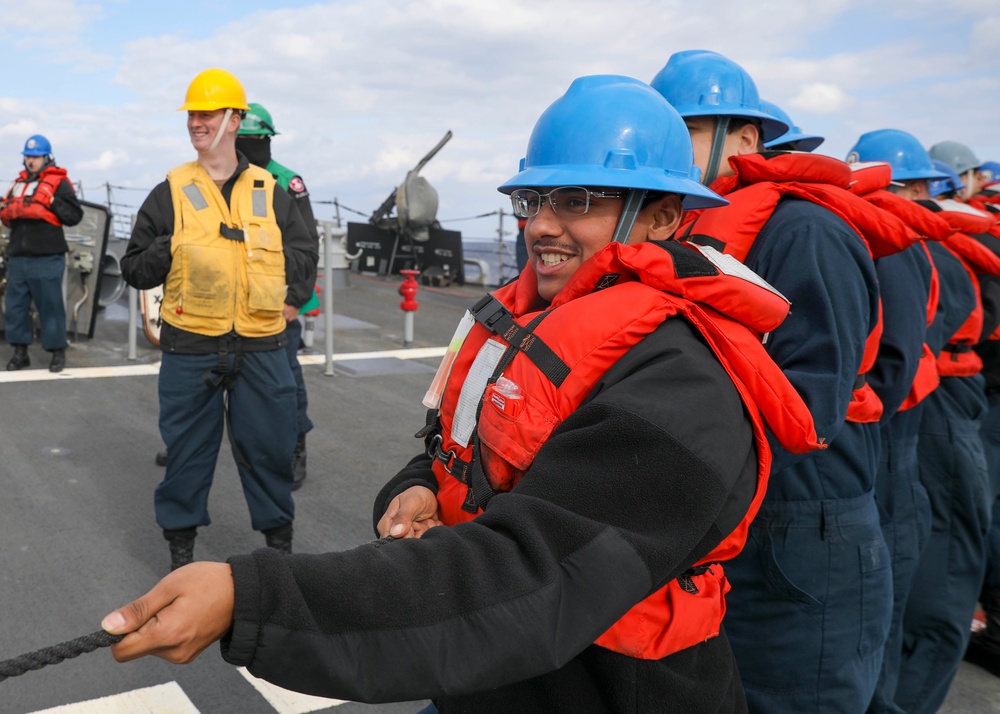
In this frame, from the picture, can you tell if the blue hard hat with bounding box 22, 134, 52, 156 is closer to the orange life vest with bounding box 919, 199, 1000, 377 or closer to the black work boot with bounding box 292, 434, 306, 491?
the black work boot with bounding box 292, 434, 306, 491

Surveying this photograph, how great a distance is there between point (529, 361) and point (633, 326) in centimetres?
19

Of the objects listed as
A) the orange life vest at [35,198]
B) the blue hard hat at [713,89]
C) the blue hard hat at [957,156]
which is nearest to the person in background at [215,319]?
the blue hard hat at [713,89]

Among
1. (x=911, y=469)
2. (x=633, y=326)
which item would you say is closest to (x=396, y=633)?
(x=633, y=326)

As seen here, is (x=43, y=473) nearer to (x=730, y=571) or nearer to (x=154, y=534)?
(x=154, y=534)

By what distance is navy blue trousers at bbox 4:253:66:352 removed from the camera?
28.1 ft

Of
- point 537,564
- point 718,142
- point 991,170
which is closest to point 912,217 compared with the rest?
point 718,142

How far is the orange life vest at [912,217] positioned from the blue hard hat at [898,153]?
1204 mm

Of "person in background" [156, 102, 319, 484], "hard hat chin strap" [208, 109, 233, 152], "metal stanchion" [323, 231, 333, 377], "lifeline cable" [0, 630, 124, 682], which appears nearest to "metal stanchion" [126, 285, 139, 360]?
"metal stanchion" [323, 231, 333, 377]

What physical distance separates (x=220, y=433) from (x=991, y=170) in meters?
→ 7.36

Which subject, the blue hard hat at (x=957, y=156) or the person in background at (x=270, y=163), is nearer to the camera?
the person in background at (x=270, y=163)

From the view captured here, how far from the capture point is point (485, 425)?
62.2 inches

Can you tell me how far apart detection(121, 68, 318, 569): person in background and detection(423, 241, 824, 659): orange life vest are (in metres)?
3.01

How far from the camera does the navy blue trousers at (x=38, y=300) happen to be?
28.1ft

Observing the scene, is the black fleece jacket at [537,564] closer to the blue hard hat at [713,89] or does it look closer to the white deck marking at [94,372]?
the blue hard hat at [713,89]
